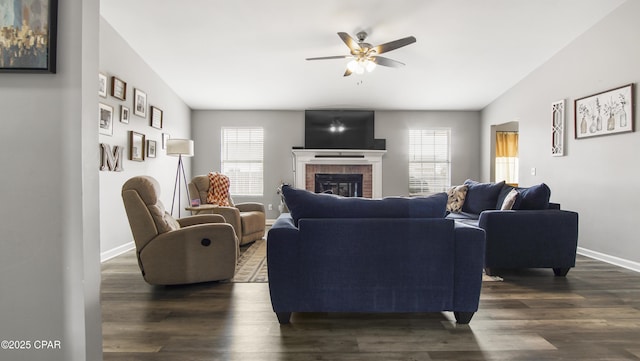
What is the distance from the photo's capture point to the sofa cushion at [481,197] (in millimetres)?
4172

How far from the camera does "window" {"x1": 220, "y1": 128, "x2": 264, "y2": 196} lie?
271 inches

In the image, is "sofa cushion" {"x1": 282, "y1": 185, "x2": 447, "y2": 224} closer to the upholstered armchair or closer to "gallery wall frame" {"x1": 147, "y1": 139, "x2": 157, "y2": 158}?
the upholstered armchair

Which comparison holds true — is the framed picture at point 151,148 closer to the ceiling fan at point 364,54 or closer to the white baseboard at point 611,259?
the ceiling fan at point 364,54

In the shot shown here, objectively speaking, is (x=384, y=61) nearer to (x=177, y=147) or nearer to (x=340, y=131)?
(x=340, y=131)

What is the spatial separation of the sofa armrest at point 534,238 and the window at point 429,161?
12.2 feet

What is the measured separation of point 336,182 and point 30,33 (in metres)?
5.72

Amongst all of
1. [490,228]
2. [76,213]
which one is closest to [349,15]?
[490,228]

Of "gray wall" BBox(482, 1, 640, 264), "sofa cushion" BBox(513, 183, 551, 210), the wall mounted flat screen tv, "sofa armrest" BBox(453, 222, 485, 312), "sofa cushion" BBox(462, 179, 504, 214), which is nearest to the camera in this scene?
"sofa armrest" BBox(453, 222, 485, 312)

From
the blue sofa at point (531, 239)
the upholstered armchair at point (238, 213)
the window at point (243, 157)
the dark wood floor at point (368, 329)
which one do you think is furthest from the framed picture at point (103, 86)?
the blue sofa at point (531, 239)

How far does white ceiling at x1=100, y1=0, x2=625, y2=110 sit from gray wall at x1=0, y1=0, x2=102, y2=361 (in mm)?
2699

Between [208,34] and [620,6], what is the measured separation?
191 inches

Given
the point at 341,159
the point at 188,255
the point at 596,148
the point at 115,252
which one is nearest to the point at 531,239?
the point at 596,148

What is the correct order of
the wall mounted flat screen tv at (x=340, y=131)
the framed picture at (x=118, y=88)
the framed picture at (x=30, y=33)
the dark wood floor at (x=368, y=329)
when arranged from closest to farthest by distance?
1. the framed picture at (x=30, y=33)
2. the dark wood floor at (x=368, y=329)
3. the framed picture at (x=118, y=88)
4. the wall mounted flat screen tv at (x=340, y=131)

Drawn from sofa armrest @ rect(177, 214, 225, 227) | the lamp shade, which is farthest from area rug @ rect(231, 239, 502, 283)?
the lamp shade
